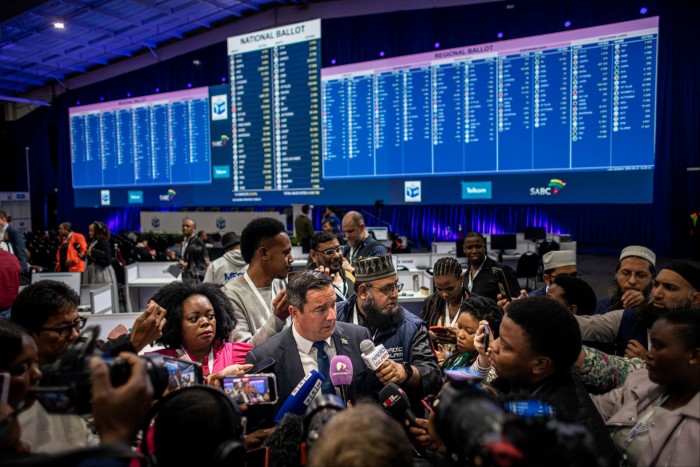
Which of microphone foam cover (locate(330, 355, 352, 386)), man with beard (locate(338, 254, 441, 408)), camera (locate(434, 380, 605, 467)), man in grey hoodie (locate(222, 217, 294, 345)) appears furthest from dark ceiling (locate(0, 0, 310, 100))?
camera (locate(434, 380, 605, 467))

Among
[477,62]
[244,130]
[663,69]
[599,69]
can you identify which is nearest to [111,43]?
[244,130]

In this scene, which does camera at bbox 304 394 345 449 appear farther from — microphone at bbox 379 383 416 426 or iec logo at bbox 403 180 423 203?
iec logo at bbox 403 180 423 203

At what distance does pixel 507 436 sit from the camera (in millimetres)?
788

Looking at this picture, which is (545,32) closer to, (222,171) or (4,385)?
(222,171)

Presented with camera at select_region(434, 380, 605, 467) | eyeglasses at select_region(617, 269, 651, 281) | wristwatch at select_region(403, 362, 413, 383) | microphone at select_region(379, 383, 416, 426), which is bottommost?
wristwatch at select_region(403, 362, 413, 383)

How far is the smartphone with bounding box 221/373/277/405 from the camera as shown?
1580 mm

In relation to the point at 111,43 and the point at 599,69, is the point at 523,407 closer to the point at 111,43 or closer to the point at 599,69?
the point at 599,69

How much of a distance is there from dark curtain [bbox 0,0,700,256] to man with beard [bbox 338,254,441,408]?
8833 millimetres

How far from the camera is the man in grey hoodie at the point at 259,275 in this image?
2.73 metres

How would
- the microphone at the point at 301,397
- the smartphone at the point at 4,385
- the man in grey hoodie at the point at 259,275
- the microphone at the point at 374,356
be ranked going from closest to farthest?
the smartphone at the point at 4,385 → the microphone at the point at 301,397 → the microphone at the point at 374,356 → the man in grey hoodie at the point at 259,275

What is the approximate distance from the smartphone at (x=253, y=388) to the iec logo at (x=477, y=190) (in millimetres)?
8076

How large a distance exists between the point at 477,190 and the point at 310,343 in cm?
763

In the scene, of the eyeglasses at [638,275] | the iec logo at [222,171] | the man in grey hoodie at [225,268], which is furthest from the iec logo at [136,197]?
the eyeglasses at [638,275]

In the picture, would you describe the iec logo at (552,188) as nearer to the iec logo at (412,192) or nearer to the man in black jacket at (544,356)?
the iec logo at (412,192)
